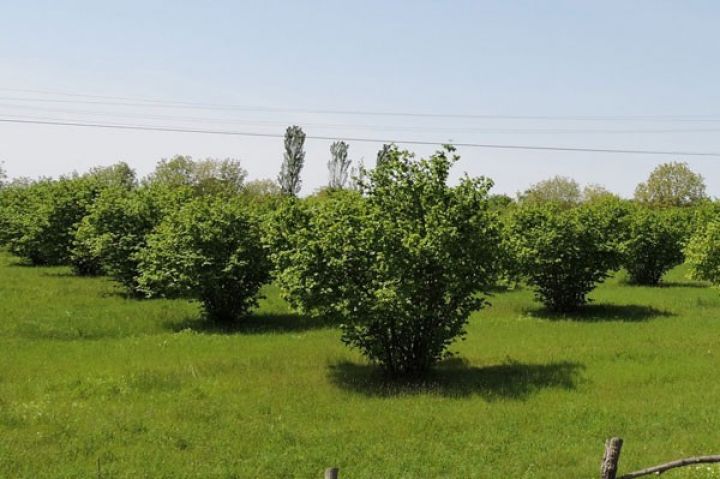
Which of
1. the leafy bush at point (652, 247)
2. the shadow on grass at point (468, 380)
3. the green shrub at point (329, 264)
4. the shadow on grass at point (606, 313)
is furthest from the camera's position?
the leafy bush at point (652, 247)

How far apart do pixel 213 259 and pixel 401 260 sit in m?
8.87

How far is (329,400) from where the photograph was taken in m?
12.6

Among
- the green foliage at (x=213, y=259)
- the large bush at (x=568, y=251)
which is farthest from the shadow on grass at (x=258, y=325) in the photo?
the large bush at (x=568, y=251)

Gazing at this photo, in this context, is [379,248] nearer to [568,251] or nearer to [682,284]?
[568,251]

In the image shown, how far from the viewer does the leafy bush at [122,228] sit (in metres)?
26.1

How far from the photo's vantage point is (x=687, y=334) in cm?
1889

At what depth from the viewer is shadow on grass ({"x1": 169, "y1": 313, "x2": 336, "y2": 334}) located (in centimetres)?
2025

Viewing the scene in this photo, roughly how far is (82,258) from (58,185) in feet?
29.1

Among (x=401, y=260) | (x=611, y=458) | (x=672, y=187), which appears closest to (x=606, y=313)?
(x=401, y=260)

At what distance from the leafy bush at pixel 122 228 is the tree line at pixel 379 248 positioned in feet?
0.19

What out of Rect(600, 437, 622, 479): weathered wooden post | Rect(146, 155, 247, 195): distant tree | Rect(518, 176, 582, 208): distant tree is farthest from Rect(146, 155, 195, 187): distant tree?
Rect(600, 437, 622, 479): weathered wooden post

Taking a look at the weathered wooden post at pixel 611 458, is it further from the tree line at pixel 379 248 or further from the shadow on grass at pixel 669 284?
the shadow on grass at pixel 669 284

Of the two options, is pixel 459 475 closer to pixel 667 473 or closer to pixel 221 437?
pixel 667 473

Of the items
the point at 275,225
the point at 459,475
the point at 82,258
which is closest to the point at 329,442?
the point at 459,475
